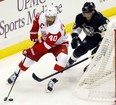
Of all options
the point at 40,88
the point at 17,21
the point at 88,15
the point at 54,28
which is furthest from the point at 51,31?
the point at 17,21

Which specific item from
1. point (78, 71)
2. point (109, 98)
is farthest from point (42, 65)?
point (109, 98)

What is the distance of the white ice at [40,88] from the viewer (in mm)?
3871

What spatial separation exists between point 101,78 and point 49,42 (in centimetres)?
52

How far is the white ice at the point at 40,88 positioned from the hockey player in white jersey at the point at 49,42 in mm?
95

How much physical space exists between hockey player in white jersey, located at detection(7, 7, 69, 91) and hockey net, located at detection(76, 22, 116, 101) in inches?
10.0

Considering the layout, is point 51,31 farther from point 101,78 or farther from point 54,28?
point 101,78

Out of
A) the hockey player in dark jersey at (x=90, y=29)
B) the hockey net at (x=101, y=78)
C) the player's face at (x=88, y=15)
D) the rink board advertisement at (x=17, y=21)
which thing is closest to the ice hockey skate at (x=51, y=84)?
the hockey net at (x=101, y=78)

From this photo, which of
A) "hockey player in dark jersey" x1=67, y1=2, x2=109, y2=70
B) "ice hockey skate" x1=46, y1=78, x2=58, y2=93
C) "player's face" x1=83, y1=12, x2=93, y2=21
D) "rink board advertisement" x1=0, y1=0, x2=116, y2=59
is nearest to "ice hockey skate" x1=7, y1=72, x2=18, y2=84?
"ice hockey skate" x1=46, y1=78, x2=58, y2=93

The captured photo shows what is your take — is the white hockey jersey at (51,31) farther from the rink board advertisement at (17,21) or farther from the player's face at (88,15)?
the rink board advertisement at (17,21)

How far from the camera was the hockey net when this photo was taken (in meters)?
3.75

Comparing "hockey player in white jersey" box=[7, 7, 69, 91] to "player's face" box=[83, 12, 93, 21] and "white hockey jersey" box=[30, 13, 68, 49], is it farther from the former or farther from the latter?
"player's face" box=[83, 12, 93, 21]

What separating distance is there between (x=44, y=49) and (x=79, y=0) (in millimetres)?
1742

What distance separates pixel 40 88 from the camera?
411 cm

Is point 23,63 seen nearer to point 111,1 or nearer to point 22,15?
point 22,15
